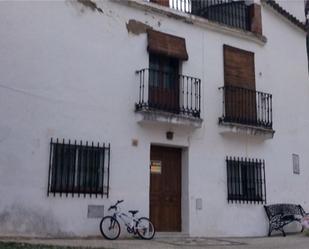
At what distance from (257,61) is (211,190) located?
4.44 metres

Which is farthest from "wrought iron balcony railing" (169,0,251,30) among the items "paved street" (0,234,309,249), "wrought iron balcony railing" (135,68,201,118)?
"paved street" (0,234,309,249)

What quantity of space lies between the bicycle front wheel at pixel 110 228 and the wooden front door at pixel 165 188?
1398mm

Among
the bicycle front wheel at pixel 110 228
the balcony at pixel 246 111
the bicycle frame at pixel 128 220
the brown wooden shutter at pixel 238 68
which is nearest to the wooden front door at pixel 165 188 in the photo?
the bicycle frame at pixel 128 220

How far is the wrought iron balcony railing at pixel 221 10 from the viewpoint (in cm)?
1400

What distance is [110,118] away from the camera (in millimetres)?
11750

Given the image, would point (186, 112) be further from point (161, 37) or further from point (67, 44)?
point (67, 44)

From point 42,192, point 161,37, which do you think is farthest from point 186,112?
point 42,192

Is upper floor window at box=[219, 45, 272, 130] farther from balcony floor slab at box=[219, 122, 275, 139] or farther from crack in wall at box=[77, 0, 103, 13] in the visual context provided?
crack in wall at box=[77, 0, 103, 13]

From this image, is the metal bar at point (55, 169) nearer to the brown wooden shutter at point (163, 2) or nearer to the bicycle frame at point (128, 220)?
the bicycle frame at point (128, 220)

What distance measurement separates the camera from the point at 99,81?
11742 millimetres

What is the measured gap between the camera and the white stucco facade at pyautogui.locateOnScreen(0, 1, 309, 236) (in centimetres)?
1049

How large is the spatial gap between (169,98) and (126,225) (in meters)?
3.51

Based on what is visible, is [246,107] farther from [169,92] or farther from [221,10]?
[221,10]

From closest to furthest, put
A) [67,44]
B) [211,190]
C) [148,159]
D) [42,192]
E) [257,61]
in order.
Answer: [42,192]
[67,44]
[148,159]
[211,190]
[257,61]
